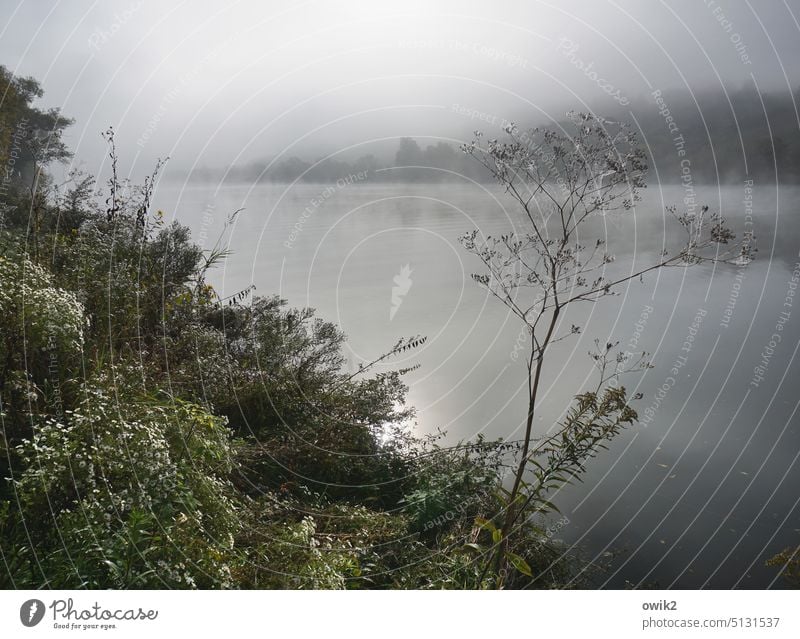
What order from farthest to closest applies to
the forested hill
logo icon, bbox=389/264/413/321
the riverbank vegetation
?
1. logo icon, bbox=389/264/413/321
2. the forested hill
3. the riverbank vegetation

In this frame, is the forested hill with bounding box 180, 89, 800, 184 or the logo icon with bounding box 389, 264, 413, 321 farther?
the logo icon with bounding box 389, 264, 413, 321

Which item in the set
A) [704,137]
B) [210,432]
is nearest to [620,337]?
[704,137]

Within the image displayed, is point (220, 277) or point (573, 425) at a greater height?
point (220, 277)

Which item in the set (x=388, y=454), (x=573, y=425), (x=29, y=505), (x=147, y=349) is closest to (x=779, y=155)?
(x=573, y=425)

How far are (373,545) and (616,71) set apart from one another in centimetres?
277

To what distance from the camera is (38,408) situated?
2.81m

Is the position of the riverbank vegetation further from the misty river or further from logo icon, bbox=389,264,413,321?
logo icon, bbox=389,264,413,321
